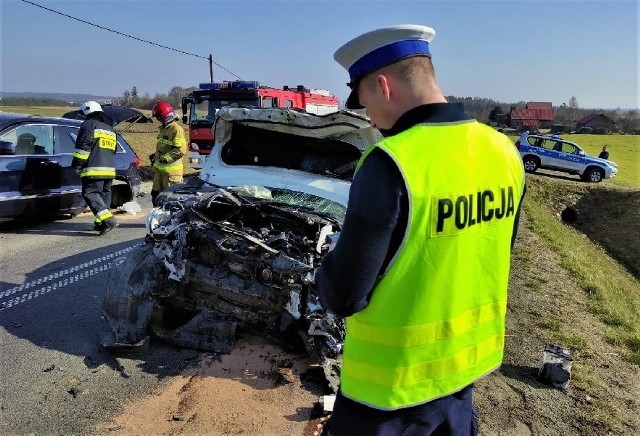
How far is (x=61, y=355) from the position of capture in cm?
380

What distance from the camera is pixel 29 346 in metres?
3.92

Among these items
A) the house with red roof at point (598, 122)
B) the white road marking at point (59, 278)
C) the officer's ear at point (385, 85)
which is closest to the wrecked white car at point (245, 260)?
the white road marking at point (59, 278)

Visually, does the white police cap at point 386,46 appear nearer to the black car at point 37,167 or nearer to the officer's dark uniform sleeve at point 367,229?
the officer's dark uniform sleeve at point 367,229

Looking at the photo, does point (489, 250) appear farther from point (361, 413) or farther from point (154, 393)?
point (154, 393)

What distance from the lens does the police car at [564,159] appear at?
20.0m

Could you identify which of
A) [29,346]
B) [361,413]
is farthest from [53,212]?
[361,413]

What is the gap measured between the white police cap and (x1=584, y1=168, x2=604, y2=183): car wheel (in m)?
21.6

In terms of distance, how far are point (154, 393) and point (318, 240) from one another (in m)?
1.53

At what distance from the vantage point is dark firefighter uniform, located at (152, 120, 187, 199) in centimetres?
718

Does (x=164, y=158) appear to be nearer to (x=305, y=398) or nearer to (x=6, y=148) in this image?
(x=6, y=148)

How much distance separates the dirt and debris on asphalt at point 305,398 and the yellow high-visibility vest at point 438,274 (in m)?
1.85

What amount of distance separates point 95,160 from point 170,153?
1.01 metres

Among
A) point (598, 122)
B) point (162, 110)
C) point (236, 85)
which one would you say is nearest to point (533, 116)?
point (598, 122)

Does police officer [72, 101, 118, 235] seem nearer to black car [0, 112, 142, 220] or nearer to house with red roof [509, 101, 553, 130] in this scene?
black car [0, 112, 142, 220]
